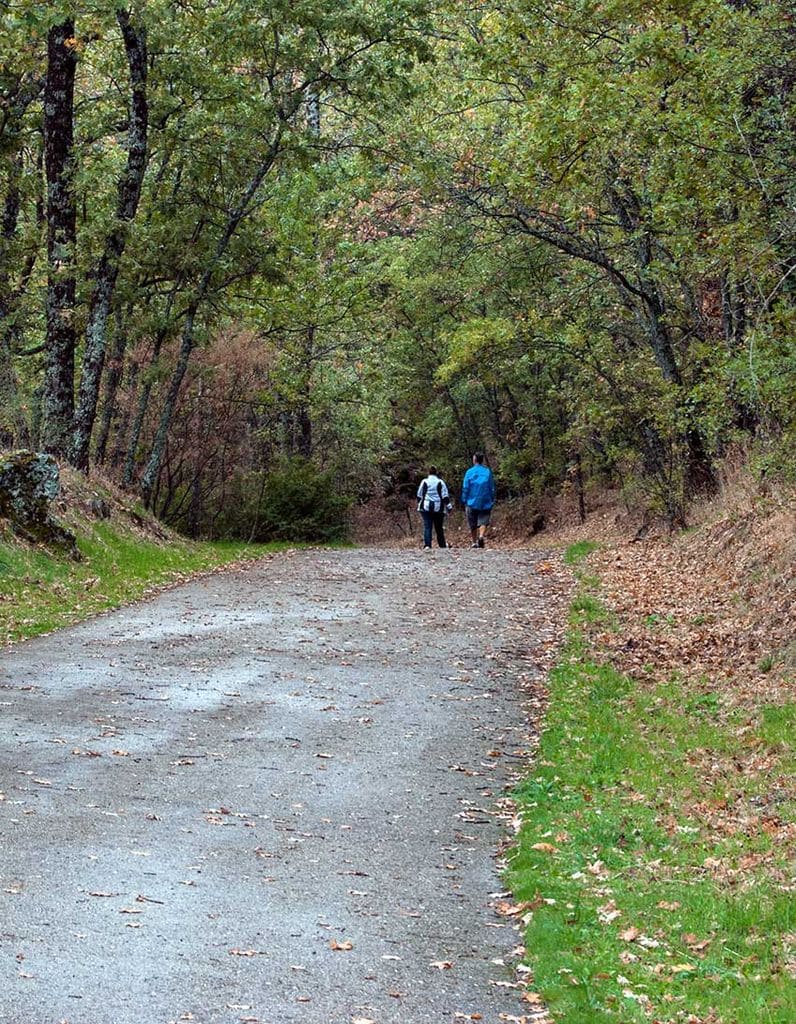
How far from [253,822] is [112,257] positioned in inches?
590

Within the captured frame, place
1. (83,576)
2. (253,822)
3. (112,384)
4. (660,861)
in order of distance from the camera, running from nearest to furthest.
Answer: (660,861) < (253,822) < (83,576) < (112,384)

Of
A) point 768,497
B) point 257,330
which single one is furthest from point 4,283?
point 768,497

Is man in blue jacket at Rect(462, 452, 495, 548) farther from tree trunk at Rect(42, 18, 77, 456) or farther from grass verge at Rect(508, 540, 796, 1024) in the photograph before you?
grass verge at Rect(508, 540, 796, 1024)

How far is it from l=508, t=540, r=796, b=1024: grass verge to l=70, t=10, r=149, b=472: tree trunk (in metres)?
12.0

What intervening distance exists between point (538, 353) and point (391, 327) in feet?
22.3

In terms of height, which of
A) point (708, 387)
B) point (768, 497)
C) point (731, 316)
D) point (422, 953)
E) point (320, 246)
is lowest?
point (422, 953)

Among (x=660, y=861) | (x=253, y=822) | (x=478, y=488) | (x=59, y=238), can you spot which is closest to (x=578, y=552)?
(x=478, y=488)

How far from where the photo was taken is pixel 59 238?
A: 19391mm

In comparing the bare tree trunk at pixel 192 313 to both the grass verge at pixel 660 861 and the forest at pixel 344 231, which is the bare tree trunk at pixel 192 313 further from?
the grass verge at pixel 660 861

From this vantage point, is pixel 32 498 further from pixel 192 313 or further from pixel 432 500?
pixel 432 500

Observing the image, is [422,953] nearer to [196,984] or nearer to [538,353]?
[196,984]

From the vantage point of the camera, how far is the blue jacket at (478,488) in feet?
84.4

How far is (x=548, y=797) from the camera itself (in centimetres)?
798

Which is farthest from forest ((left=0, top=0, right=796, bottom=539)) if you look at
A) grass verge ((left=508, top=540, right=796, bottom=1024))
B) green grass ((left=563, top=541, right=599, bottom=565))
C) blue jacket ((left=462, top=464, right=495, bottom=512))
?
grass verge ((left=508, top=540, right=796, bottom=1024))
